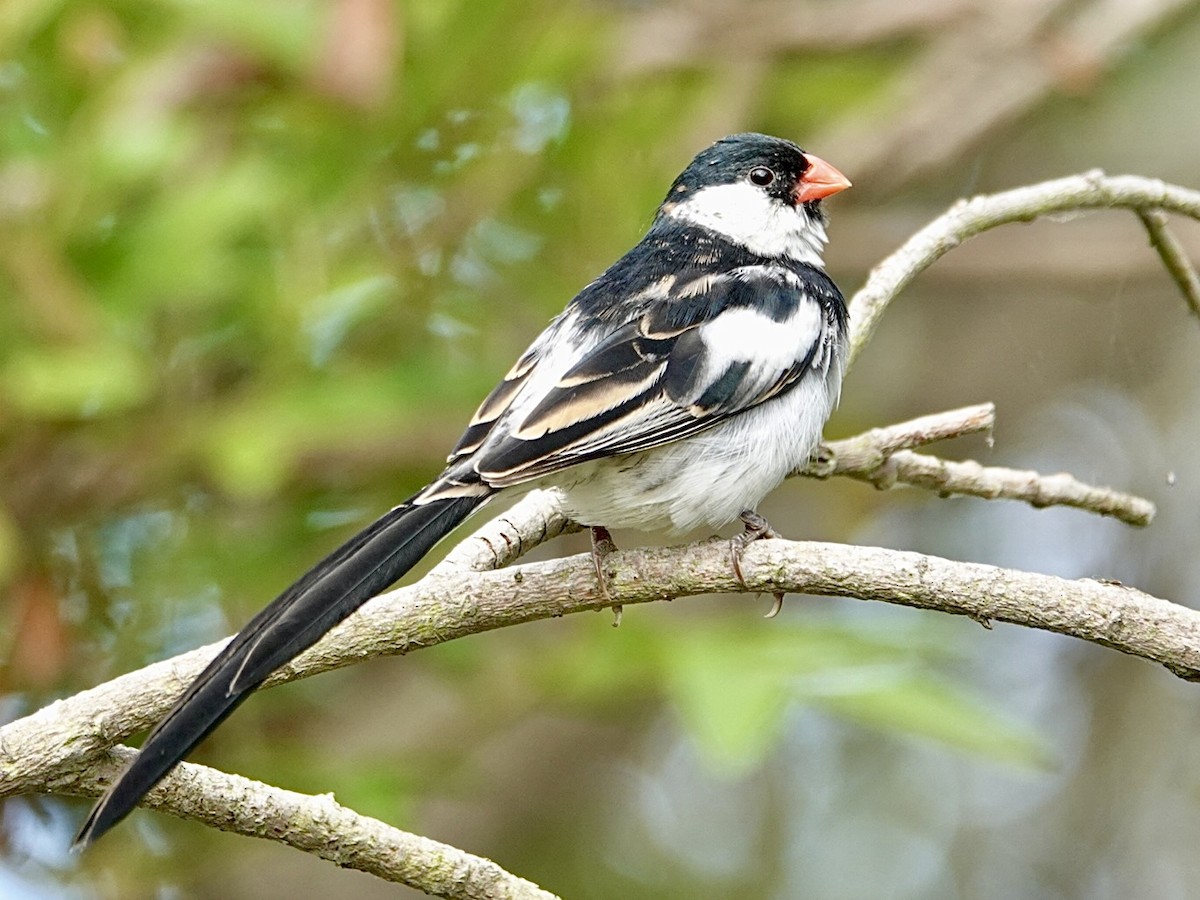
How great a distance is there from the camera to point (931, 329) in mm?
6871

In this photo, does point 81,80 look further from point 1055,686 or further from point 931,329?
point 1055,686

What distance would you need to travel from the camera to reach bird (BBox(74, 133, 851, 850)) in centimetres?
299

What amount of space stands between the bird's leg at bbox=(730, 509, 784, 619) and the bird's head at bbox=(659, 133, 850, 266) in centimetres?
107

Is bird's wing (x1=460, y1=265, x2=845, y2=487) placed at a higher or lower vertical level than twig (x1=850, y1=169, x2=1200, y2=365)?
lower

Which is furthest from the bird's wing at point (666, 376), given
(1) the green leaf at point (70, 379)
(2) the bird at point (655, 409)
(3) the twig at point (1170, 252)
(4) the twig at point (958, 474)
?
(1) the green leaf at point (70, 379)

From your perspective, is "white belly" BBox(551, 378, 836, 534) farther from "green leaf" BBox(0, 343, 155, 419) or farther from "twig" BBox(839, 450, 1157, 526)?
"green leaf" BBox(0, 343, 155, 419)

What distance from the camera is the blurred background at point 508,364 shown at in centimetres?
388

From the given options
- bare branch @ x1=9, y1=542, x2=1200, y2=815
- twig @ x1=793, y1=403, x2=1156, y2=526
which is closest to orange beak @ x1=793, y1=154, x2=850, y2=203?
twig @ x1=793, y1=403, x2=1156, y2=526

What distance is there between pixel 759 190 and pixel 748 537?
1.46 m

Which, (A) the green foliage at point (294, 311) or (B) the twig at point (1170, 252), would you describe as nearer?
(B) the twig at point (1170, 252)

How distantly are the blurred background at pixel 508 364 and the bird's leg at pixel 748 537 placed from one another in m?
0.33

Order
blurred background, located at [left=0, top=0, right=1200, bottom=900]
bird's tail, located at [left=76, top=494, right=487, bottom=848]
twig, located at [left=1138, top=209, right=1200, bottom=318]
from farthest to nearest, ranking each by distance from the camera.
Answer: blurred background, located at [left=0, top=0, right=1200, bottom=900], twig, located at [left=1138, top=209, right=1200, bottom=318], bird's tail, located at [left=76, top=494, right=487, bottom=848]

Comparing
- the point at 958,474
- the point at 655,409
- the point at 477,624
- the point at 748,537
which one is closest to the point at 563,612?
the point at 477,624

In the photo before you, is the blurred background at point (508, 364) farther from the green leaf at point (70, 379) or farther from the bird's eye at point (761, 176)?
the bird's eye at point (761, 176)
